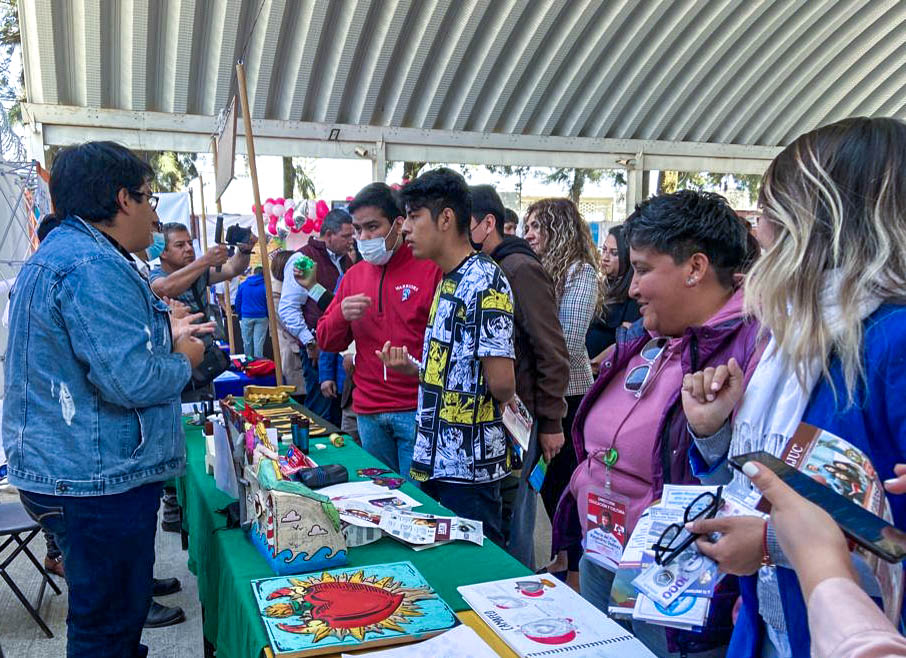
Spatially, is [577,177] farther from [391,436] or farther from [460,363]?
[460,363]

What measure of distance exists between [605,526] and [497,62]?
34.6 feet

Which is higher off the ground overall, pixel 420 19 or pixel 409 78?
pixel 420 19

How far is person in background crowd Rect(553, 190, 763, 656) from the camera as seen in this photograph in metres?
1.42

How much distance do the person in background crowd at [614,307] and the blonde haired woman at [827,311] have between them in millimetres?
2737

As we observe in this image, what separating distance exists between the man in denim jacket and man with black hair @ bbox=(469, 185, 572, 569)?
1.25 m

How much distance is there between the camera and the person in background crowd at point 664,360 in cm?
142

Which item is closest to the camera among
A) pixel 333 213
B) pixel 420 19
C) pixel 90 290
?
pixel 90 290

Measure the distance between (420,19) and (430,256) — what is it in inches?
347

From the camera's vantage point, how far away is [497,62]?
11117 mm

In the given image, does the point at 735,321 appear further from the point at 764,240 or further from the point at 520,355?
the point at 520,355

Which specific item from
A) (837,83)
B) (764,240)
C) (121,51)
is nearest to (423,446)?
(764,240)

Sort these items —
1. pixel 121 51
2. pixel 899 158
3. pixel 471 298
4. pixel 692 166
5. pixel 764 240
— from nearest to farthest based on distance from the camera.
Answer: pixel 899 158
pixel 764 240
pixel 471 298
pixel 121 51
pixel 692 166

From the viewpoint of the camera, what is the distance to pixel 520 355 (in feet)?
8.71

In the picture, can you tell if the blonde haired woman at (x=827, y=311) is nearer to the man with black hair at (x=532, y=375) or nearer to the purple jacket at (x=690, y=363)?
the purple jacket at (x=690, y=363)
